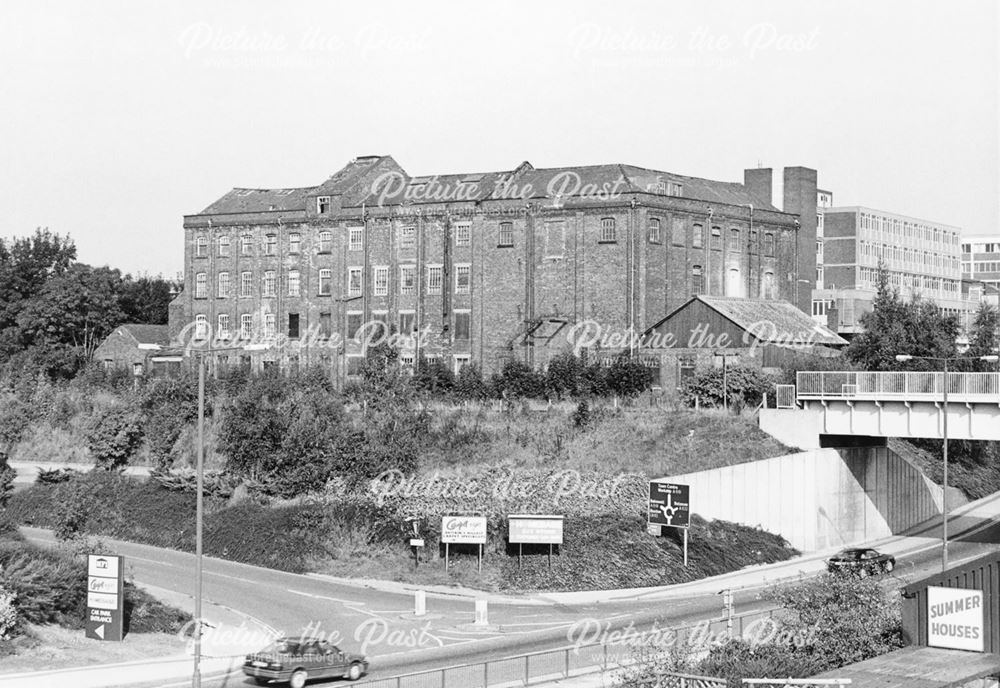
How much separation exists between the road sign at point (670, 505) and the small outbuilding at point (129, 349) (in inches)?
1902

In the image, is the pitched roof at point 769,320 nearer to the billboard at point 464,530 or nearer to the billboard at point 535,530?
the billboard at point 535,530

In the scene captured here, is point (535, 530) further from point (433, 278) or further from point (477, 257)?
point (433, 278)

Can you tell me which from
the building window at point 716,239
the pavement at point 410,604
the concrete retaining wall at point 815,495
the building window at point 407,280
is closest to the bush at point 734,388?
the concrete retaining wall at point 815,495

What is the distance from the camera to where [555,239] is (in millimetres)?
87438

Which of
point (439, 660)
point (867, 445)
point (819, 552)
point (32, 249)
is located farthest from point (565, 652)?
point (32, 249)

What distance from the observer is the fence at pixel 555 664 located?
36.2 meters

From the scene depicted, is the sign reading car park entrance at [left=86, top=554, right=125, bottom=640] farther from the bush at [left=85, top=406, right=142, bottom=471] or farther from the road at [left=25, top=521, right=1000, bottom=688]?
the bush at [left=85, top=406, right=142, bottom=471]

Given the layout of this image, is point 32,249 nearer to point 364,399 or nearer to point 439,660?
point 364,399

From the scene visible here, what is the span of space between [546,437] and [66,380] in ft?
136

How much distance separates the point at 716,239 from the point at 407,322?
20822 millimetres

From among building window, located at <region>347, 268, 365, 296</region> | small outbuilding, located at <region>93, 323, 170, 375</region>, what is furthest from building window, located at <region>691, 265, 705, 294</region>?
small outbuilding, located at <region>93, 323, 170, 375</region>

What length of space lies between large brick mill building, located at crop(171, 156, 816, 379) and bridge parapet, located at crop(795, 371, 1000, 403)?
18109 millimetres

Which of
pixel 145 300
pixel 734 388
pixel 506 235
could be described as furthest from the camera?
pixel 145 300

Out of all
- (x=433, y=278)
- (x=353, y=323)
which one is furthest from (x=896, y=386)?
(x=353, y=323)
